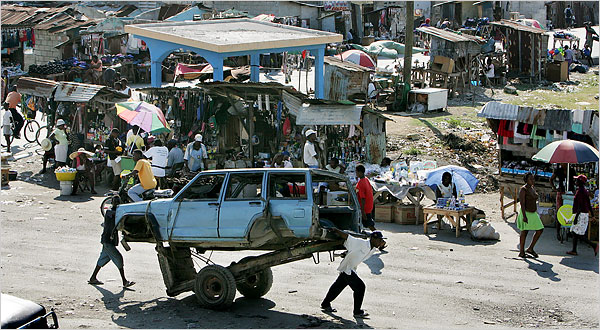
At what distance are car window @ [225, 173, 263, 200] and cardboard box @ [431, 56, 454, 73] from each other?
2095 centimetres

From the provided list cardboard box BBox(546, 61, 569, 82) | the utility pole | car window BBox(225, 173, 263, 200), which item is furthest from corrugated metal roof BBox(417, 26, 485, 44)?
car window BBox(225, 173, 263, 200)

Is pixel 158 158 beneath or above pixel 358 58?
beneath

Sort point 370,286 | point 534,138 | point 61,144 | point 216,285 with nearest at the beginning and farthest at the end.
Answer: point 216,285 < point 370,286 < point 534,138 < point 61,144

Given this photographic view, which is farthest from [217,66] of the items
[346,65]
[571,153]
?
[571,153]

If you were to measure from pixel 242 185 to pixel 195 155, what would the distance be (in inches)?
310

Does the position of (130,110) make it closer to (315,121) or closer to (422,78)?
(315,121)

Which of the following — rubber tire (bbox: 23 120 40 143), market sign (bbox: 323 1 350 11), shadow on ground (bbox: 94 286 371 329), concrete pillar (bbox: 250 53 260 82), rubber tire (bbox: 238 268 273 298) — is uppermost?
market sign (bbox: 323 1 350 11)

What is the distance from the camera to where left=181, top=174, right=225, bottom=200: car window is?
37.6ft

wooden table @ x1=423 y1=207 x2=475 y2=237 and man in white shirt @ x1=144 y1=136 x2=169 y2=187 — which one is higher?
man in white shirt @ x1=144 y1=136 x2=169 y2=187

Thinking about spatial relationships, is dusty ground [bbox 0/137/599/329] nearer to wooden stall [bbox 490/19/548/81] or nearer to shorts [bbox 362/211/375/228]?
shorts [bbox 362/211/375/228]

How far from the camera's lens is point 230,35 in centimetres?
2533

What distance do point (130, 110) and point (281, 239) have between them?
9617 millimetres

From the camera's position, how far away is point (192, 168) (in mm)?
19062

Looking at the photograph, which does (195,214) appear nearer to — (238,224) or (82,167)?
(238,224)
